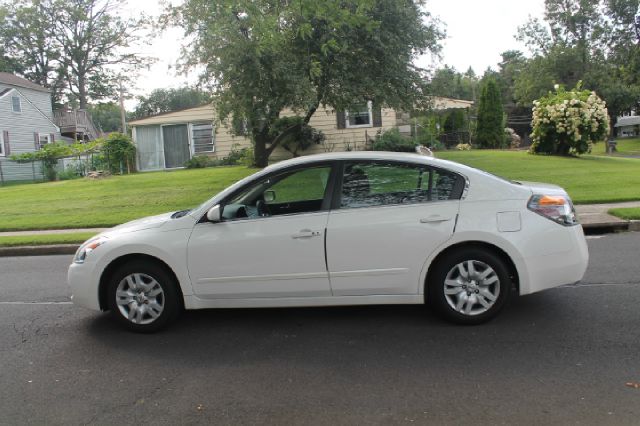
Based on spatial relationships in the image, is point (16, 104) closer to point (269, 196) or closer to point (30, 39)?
point (30, 39)

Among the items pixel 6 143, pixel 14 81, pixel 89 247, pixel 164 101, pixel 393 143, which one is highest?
pixel 164 101

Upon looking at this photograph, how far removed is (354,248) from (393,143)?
18886 millimetres

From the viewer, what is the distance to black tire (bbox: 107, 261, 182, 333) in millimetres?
4699

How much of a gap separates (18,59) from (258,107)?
44443mm

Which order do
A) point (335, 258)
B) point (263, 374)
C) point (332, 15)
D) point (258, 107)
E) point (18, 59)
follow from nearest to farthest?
point (263, 374) → point (335, 258) → point (332, 15) → point (258, 107) → point (18, 59)

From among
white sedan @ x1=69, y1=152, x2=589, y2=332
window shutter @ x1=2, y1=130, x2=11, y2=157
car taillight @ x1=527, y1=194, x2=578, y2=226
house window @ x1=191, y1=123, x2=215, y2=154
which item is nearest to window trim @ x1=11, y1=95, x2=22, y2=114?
window shutter @ x1=2, y1=130, x2=11, y2=157

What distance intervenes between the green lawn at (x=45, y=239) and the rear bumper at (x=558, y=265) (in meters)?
8.24

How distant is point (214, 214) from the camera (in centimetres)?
463

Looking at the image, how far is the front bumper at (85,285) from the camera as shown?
479 cm

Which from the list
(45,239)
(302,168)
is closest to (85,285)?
(302,168)

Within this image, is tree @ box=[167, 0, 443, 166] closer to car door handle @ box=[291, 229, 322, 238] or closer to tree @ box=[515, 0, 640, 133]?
car door handle @ box=[291, 229, 322, 238]

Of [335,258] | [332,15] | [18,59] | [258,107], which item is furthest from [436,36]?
[18,59]

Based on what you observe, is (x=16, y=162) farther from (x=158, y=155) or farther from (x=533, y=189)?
(x=533, y=189)

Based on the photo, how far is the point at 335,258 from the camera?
14.8ft
